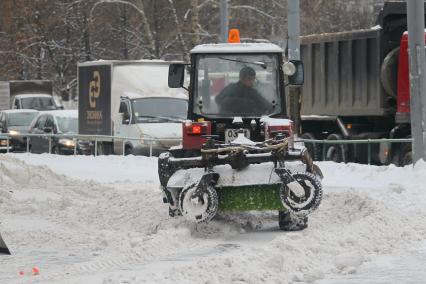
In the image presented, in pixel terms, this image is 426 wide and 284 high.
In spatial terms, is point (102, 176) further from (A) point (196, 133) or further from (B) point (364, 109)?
(A) point (196, 133)

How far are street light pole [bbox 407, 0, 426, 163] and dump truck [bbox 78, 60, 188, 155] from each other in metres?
8.42

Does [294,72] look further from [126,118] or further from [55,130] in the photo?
[55,130]

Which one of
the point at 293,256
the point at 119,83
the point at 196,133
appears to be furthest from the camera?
the point at 119,83

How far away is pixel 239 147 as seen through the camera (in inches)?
531

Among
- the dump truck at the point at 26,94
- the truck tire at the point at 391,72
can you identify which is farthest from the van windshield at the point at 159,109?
the dump truck at the point at 26,94

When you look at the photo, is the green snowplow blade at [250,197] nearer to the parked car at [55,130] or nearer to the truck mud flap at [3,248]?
the truck mud flap at [3,248]

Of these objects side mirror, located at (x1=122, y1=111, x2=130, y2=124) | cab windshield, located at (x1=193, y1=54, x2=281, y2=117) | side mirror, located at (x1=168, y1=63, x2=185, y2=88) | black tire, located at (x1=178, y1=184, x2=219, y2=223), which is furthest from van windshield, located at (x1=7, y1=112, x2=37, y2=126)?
black tire, located at (x1=178, y1=184, x2=219, y2=223)

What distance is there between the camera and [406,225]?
1316 centimetres

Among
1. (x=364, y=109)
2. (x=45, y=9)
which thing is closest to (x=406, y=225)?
(x=364, y=109)

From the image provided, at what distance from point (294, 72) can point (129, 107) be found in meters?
14.7

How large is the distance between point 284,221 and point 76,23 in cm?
4099

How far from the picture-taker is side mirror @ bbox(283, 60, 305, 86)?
14.3 metres

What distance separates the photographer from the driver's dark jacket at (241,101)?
1459 centimetres

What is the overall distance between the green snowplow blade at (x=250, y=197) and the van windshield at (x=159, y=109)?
14752 mm
